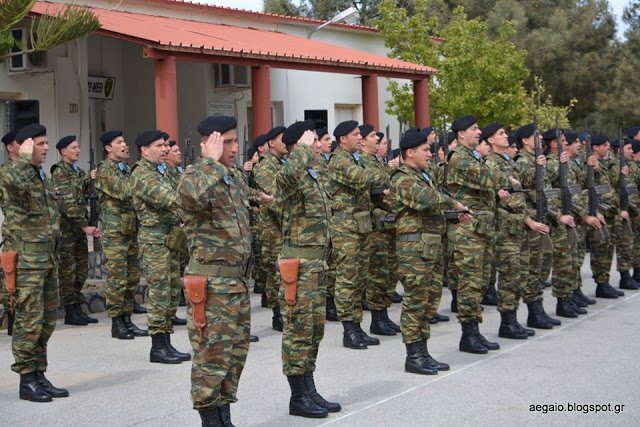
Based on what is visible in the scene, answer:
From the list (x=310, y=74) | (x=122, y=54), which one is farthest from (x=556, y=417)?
(x=310, y=74)

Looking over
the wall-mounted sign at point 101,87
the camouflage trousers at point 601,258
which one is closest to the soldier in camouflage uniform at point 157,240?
the camouflage trousers at point 601,258

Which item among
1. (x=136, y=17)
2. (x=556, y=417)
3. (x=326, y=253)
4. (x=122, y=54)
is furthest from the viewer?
(x=122, y=54)

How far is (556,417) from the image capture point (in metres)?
6.39

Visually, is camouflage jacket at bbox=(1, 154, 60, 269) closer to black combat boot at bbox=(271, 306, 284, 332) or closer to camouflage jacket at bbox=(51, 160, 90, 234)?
camouflage jacket at bbox=(51, 160, 90, 234)

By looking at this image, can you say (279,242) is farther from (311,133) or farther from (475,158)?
(311,133)

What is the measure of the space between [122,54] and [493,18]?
23.6 meters

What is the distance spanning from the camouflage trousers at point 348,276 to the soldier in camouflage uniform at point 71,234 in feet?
10.7

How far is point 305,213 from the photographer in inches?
273

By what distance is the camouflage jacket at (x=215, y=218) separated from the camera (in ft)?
18.7

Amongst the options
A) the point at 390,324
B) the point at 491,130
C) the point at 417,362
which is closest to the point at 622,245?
the point at 491,130

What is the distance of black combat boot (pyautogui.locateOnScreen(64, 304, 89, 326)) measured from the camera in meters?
11.1

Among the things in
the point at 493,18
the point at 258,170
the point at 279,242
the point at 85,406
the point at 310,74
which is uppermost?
the point at 493,18

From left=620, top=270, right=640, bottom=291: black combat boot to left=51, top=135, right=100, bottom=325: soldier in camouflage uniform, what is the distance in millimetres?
7279

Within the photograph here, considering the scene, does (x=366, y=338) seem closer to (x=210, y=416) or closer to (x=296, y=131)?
(x=296, y=131)
